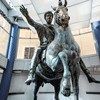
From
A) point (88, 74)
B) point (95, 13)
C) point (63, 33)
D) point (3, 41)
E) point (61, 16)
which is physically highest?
point (95, 13)

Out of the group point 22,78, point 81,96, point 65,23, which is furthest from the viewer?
point 22,78

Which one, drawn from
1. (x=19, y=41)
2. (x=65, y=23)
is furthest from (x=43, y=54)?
(x=19, y=41)

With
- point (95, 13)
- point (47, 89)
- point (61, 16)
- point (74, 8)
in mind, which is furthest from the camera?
point (47, 89)

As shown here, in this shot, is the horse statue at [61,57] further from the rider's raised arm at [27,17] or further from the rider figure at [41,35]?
the rider's raised arm at [27,17]

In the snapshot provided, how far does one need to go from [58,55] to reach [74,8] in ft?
17.4

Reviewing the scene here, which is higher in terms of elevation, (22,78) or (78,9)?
(78,9)

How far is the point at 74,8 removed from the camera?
24.4 feet

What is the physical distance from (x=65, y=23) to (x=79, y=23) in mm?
6014

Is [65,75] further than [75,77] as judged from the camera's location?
No

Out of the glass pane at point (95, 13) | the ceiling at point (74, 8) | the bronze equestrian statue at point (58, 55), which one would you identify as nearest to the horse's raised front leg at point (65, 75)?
the bronze equestrian statue at point (58, 55)

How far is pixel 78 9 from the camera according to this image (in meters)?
7.53

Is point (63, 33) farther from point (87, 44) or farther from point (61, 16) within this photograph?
point (87, 44)

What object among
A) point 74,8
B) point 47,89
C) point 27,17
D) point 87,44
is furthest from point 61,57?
point 87,44

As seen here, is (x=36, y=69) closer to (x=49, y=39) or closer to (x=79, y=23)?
(x=49, y=39)
